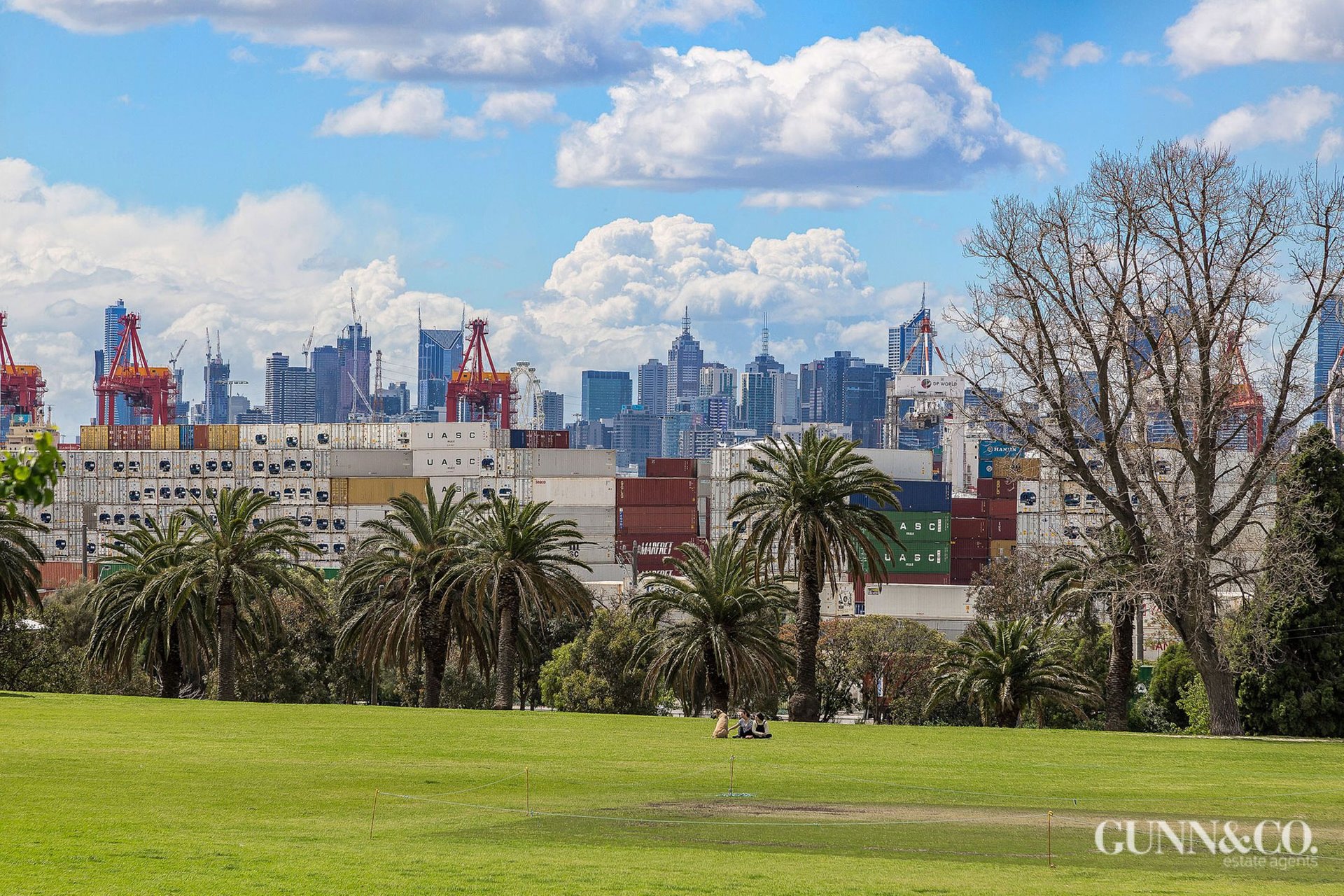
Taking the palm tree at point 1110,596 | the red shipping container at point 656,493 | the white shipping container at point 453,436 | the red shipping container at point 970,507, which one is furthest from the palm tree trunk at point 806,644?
the white shipping container at point 453,436

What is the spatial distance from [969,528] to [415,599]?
134 m

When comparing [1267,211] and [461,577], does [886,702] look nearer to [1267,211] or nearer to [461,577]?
[461,577]

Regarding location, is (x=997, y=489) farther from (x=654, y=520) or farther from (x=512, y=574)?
(x=512, y=574)

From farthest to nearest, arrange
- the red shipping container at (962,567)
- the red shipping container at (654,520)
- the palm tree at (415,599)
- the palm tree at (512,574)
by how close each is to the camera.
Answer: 1. the red shipping container at (654,520)
2. the red shipping container at (962,567)
3. the palm tree at (415,599)
4. the palm tree at (512,574)

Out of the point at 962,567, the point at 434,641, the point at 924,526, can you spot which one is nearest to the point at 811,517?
the point at 434,641

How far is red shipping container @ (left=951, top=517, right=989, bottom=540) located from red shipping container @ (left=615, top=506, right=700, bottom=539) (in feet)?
99.8

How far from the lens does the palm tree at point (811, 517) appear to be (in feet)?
129

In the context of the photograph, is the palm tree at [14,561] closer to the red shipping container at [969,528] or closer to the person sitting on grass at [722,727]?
the person sitting on grass at [722,727]

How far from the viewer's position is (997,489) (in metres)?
171

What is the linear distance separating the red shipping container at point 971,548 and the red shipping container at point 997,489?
5990mm

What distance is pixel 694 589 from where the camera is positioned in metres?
41.7

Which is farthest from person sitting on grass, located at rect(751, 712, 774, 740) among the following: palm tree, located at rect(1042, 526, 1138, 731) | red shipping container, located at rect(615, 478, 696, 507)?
red shipping container, located at rect(615, 478, 696, 507)

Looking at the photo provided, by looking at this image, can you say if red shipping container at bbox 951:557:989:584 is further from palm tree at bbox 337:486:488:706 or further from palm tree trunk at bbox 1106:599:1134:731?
palm tree at bbox 337:486:488:706

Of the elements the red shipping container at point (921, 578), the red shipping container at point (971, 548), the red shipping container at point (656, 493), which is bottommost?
the red shipping container at point (921, 578)
